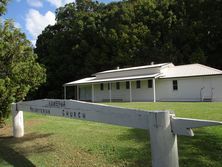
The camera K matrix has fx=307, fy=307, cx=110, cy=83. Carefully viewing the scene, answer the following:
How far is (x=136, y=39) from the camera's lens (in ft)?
→ 141

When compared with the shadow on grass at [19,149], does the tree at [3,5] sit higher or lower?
higher

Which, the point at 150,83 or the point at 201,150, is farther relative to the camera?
the point at 150,83

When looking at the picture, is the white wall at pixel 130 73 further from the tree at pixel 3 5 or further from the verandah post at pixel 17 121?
the verandah post at pixel 17 121

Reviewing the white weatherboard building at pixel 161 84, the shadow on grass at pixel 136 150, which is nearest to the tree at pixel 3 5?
the shadow on grass at pixel 136 150

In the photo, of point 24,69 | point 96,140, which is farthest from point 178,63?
point 96,140

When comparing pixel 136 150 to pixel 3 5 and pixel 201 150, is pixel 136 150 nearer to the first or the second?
pixel 201 150

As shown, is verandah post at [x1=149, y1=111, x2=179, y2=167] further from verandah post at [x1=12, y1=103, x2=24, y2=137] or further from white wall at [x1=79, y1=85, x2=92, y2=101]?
white wall at [x1=79, y1=85, x2=92, y2=101]

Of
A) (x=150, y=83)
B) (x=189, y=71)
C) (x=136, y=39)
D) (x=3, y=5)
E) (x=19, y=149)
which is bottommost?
(x=19, y=149)

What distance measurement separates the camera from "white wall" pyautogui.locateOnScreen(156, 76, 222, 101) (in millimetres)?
26828

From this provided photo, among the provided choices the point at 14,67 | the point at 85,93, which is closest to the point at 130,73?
the point at 85,93

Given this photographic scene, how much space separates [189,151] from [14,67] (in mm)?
7282

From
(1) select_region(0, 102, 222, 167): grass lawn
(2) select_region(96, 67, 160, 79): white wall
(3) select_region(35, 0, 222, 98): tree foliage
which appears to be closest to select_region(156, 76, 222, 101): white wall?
(2) select_region(96, 67, 160, 79): white wall

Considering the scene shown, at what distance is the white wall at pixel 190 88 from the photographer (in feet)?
88.0

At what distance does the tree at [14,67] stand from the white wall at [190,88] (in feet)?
60.4
